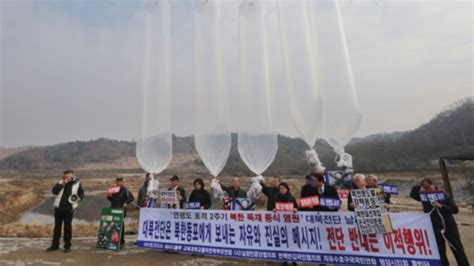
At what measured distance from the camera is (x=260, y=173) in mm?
6051

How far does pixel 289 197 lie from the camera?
5230 mm

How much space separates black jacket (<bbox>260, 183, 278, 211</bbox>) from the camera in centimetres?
562

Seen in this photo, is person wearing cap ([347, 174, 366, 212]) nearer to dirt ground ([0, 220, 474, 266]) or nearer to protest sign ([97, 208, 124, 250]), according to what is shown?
dirt ground ([0, 220, 474, 266])

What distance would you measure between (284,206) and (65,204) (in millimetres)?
4920

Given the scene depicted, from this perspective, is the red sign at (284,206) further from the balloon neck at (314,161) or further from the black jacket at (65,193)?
the black jacket at (65,193)

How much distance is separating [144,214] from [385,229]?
4.90 meters

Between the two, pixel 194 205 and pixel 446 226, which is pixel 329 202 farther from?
pixel 194 205

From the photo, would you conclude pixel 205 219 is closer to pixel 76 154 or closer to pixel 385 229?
pixel 385 229

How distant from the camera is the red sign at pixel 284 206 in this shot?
16.3ft

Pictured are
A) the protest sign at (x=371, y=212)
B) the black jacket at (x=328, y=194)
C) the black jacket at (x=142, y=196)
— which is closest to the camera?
the protest sign at (x=371, y=212)

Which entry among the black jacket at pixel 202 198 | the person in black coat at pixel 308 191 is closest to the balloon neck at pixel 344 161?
the person in black coat at pixel 308 191

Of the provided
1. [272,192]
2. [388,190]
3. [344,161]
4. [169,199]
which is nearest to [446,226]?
[388,190]

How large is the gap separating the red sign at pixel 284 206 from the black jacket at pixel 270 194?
0.49 meters

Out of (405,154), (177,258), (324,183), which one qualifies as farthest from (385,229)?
(405,154)
